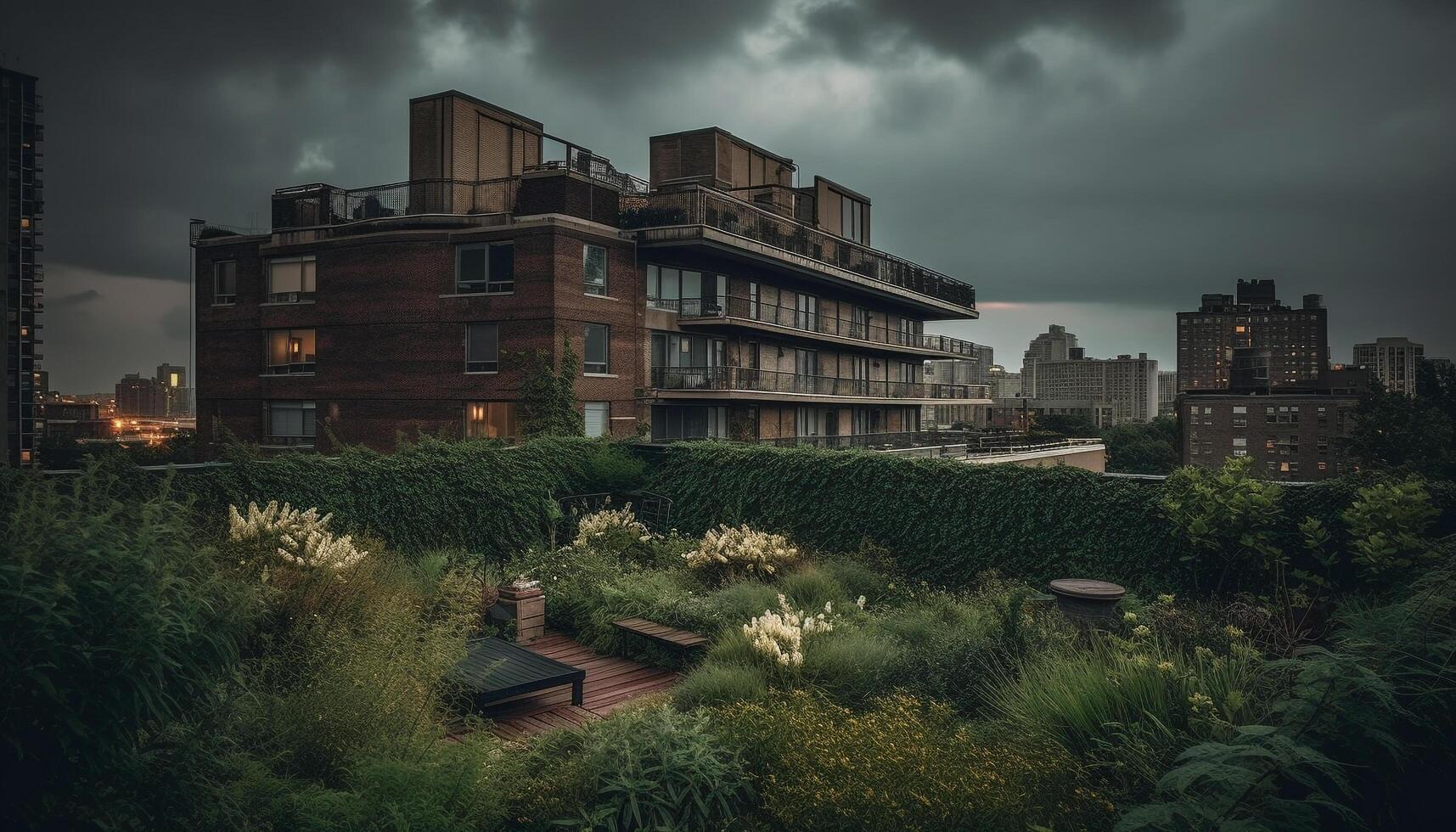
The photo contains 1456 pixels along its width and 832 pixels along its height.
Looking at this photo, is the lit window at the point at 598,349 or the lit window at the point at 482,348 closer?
the lit window at the point at 482,348

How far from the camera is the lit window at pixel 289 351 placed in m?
30.3

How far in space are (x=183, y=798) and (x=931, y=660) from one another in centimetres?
628

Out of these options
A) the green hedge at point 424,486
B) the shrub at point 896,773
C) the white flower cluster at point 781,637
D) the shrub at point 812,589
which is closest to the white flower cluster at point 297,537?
the green hedge at point 424,486

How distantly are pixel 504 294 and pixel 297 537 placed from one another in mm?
17852

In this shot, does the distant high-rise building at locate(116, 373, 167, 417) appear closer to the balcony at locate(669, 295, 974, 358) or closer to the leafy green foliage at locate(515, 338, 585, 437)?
the leafy green foliage at locate(515, 338, 585, 437)

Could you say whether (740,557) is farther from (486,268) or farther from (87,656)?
(486,268)

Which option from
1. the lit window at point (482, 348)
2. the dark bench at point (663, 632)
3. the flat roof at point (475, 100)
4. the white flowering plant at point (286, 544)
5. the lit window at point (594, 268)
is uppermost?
the flat roof at point (475, 100)

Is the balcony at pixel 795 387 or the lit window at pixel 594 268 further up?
the lit window at pixel 594 268

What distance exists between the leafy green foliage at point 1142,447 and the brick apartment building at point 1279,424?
10.4 m

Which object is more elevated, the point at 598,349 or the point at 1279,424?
the point at 598,349

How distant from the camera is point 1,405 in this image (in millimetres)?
28828

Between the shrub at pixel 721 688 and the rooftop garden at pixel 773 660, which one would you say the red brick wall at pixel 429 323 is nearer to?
the rooftop garden at pixel 773 660

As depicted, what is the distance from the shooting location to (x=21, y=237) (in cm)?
4300

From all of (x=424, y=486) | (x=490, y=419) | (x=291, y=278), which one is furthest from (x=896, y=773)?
Result: (x=291, y=278)
